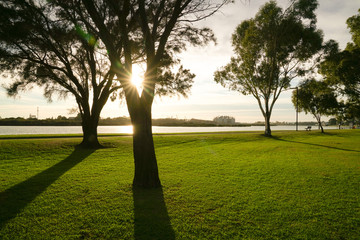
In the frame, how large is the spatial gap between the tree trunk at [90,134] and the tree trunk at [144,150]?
10.6m

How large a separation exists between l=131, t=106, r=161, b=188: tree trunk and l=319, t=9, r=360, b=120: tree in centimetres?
2935

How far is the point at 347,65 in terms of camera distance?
23.9 m

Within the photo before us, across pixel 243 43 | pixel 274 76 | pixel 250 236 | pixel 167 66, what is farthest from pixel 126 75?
pixel 274 76

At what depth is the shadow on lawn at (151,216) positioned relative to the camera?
3.36 m

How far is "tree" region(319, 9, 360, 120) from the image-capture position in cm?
2388

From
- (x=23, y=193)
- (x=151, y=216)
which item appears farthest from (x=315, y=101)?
(x=23, y=193)

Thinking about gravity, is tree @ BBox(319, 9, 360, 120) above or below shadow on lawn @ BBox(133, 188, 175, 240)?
above

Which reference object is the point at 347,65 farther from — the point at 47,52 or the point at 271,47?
the point at 47,52

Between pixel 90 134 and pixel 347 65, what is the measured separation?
32.1 m

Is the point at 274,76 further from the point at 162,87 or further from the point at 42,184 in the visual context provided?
the point at 42,184

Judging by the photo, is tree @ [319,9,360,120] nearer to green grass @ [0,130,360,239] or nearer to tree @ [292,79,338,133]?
tree @ [292,79,338,133]

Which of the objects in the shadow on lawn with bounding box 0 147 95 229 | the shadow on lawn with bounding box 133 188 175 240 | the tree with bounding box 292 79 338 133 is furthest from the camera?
the tree with bounding box 292 79 338 133

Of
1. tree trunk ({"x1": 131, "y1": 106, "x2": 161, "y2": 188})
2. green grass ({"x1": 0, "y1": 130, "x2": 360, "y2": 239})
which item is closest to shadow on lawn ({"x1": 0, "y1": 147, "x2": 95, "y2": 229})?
green grass ({"x1": 0, "y1": 130, "x2": 360, "y2": 239})

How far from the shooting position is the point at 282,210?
4176 mm
